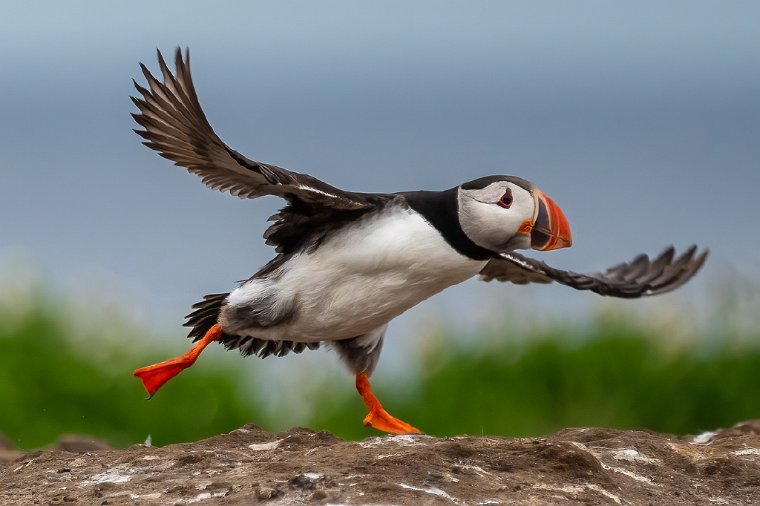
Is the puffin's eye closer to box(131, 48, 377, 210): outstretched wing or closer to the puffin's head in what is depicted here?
the puffin's head

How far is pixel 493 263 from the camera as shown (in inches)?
359

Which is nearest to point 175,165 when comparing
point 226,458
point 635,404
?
point 226,458

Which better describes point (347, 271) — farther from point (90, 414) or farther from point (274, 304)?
point (90, 414)

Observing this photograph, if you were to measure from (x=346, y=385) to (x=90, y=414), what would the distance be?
8.21ft

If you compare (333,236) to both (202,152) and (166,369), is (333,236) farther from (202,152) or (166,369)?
(166,369)

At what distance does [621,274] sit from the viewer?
952cm

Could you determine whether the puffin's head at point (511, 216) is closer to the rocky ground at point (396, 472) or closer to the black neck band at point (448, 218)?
the black neck band at point (448, 218)

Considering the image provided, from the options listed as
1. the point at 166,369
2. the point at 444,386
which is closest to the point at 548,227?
the point at 166,369

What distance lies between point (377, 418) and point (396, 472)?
223cm

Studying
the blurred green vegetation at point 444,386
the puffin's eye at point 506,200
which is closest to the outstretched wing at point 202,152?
the puffin's eye at point 506,200

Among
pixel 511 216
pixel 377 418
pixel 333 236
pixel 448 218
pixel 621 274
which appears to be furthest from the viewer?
pixel 621 274

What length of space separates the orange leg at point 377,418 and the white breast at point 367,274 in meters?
0.81

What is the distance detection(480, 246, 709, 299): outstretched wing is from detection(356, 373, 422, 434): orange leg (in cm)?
135

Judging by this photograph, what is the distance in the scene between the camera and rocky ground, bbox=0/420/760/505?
5.64 metres
